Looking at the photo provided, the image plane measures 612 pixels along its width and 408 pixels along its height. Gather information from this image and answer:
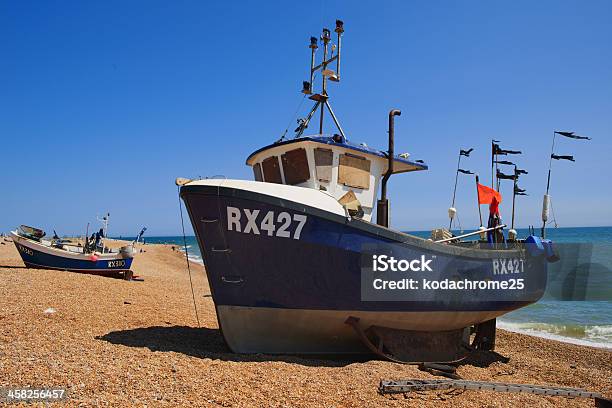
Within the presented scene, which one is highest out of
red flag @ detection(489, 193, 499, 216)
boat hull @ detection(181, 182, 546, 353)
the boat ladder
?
red flag @ detection(489, 193, 499, 216)

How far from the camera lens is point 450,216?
35.9ft

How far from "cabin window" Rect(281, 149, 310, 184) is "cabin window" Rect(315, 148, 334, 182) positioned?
0.67ft

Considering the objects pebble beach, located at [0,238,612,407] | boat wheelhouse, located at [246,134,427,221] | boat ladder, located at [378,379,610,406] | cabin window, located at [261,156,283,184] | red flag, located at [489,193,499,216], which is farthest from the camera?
red flag, located at [489,193,499,216]

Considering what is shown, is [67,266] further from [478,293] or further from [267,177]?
[478,293]

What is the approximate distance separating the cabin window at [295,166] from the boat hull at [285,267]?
5.05 feet

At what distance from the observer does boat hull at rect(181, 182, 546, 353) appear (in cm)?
671

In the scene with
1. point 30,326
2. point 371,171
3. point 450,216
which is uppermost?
point 371,171

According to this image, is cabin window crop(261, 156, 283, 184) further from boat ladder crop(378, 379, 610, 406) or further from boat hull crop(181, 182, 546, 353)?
boat ladder crop(378, 379, 610, 406)

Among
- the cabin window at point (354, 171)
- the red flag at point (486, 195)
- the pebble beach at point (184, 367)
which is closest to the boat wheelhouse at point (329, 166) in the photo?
the cabin window at point (354, 171)

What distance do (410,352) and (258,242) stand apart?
3.50 m

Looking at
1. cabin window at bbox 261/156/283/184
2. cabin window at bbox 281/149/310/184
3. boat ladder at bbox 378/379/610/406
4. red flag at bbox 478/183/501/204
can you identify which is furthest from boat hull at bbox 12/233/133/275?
boat ladder at bbox 378/379/610/406

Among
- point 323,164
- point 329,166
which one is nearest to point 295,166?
point 323,164

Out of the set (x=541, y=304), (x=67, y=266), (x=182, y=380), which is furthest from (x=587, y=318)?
(x=67, y=266)

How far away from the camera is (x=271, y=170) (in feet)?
28.5
